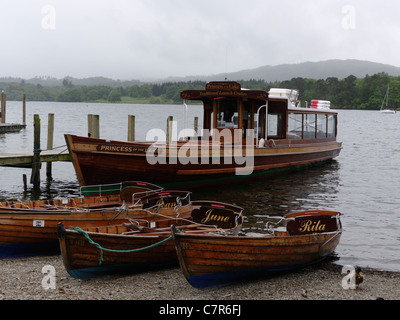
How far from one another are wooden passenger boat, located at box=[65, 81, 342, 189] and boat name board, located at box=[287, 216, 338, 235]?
6.91 metres

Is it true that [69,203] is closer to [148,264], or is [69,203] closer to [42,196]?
[148,264]

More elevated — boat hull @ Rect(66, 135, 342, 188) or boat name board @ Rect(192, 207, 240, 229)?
boat hull @ Rect(66, 135, 342, 188)

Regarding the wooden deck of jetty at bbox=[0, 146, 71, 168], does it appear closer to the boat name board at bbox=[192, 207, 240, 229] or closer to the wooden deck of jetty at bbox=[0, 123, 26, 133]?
the boat name board at bbox=[192, 207, 240, 229]

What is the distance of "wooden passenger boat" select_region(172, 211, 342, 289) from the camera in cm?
803

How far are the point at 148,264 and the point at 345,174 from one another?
61.1ft

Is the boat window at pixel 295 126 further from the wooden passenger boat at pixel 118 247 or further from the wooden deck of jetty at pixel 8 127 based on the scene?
the wooden deck of jetty at pixel 8 127

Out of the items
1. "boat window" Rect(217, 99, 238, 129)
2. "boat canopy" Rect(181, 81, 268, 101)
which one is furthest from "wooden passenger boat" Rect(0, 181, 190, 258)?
"boat window" Rect(217, 99, 238, 129)

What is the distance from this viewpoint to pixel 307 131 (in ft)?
76.9

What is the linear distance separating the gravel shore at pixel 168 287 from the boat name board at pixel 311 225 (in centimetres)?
112

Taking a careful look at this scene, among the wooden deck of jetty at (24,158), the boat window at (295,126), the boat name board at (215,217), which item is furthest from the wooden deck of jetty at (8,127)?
the boat name board at (215,217)

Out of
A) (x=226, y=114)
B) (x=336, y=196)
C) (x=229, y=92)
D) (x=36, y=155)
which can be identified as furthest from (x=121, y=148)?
→ (x=336, y=196)

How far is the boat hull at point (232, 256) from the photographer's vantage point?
8023mm
